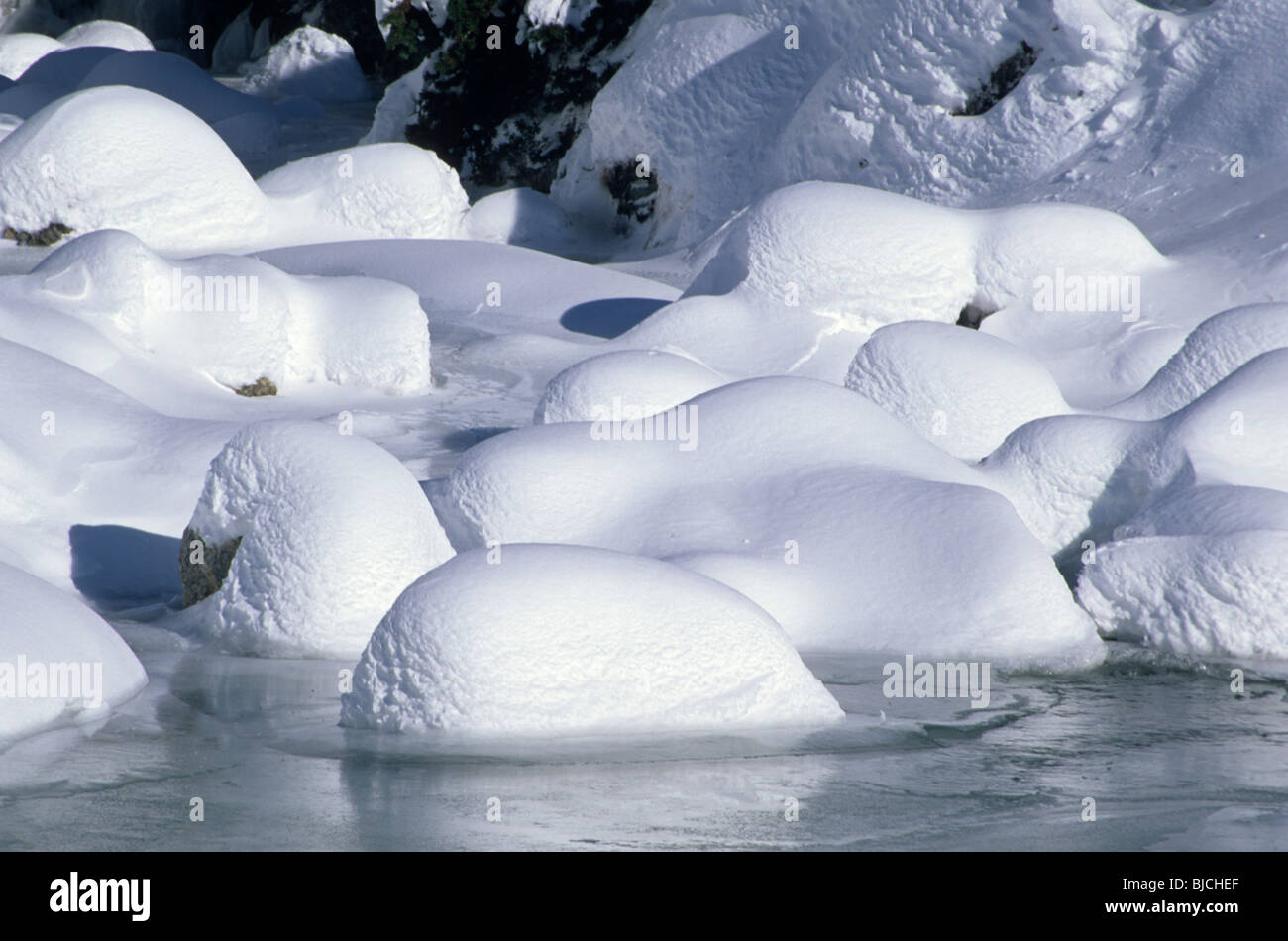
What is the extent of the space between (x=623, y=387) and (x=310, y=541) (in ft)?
8.38

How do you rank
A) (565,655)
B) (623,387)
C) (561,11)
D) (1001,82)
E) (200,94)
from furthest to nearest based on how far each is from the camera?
(200,94), (561,11), (1001,82), (623,387), (565,655)

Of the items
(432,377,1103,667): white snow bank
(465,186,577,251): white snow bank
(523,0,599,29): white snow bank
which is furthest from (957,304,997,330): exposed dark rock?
(523,0,599,29): white snow bank

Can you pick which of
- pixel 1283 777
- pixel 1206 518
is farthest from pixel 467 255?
pixel 1283 777

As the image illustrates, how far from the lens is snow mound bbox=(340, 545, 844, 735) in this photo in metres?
4.43

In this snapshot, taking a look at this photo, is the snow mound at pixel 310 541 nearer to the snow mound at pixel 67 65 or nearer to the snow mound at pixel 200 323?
the snow mound at pixel 200 323

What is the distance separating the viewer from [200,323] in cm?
1000

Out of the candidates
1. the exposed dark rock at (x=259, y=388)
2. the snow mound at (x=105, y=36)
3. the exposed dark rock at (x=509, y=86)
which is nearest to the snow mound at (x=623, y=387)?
the exposed dark rock at (x=259, y=388)

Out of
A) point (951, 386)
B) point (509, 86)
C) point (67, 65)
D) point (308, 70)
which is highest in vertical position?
point (308, 70)

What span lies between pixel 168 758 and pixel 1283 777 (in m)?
3.16

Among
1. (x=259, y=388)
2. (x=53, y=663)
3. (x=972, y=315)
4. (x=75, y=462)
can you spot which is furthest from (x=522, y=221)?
(x=53, y=663)

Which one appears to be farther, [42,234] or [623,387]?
[42,234]

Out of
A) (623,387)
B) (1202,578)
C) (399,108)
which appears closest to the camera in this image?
(1202,578)

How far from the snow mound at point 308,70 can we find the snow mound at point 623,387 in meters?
19.5

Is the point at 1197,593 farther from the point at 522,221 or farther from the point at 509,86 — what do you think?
the point at 509,86
